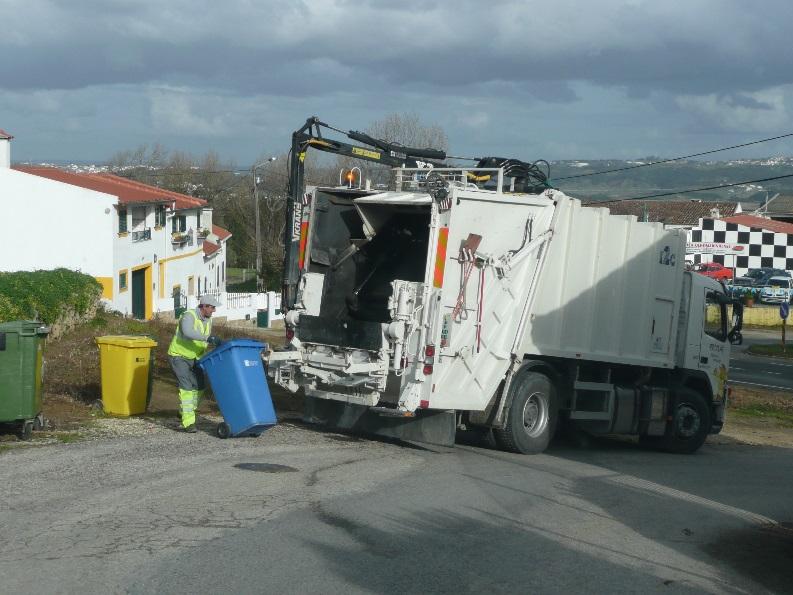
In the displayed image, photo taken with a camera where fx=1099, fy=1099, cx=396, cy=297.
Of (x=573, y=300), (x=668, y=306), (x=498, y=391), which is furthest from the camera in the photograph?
(x=668, y=306)

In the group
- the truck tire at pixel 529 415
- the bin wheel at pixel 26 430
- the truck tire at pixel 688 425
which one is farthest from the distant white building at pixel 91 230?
the truck tire at pixel 529 415

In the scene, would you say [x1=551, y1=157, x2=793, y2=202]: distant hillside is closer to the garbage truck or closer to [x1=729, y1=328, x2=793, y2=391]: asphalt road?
[x1=729, y1=328, x2=793, y2=391]: asphalt road

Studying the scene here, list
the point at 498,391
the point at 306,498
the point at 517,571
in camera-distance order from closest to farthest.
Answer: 1. the point at 517,571
2. the point at 306,498
3. the point at 498,391

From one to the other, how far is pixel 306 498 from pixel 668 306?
6.98 metres

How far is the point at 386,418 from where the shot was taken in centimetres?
1140

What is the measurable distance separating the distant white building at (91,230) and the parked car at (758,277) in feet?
88.7

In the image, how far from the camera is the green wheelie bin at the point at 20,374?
405 inches

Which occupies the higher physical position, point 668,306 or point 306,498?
point 668,306

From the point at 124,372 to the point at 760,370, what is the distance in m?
Answer: 21.7

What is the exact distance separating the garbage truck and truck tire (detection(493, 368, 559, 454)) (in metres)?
0.02

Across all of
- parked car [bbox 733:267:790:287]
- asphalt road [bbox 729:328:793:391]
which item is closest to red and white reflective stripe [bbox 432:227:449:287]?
asphalt road [bbox 729:328:793:391]

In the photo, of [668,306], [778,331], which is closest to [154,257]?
[778,331]

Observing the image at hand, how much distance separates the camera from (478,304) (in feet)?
36.1

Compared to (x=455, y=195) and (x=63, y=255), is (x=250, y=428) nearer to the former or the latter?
(x=455, y=195)
